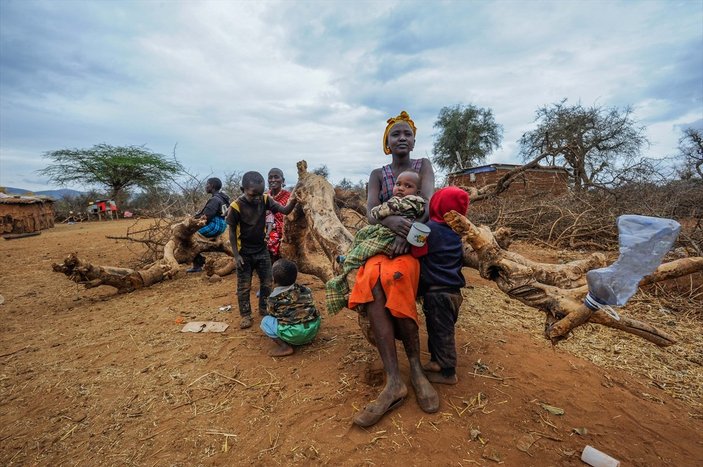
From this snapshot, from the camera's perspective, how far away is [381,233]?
205cm

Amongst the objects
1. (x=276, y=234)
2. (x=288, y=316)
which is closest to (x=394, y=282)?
(x=288, y=316)

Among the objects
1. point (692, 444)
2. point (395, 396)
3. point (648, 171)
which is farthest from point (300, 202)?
point (648, 171)

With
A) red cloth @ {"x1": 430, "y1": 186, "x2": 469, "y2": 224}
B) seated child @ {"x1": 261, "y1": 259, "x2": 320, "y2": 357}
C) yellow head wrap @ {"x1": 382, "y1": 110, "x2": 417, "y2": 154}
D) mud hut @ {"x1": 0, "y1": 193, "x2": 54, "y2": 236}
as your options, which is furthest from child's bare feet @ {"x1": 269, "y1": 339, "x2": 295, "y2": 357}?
mud hut @ {"x1": 0, "y1": 193, "x2": 54, "y2": 236}

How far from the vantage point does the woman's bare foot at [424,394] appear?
1879 millimetres

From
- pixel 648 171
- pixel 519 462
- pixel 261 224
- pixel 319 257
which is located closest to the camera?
pixel 519 462

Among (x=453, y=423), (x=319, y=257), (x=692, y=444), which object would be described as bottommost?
(x=692, y=444)

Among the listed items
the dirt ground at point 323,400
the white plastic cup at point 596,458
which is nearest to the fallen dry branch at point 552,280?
the white plastic cup at point 596,458

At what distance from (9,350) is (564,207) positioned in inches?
362

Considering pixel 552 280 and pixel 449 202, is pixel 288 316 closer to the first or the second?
pixel 449 202

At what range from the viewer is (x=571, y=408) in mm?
1966

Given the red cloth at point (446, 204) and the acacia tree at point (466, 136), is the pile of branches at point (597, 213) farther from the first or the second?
the acacia tree at point (466, 136)

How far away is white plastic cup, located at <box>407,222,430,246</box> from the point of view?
1.84 meters

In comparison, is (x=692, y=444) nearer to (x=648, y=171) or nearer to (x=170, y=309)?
(x=170, y=309)

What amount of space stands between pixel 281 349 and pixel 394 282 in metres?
1.44
